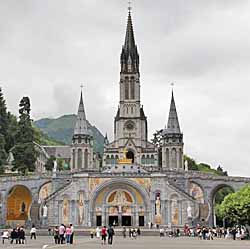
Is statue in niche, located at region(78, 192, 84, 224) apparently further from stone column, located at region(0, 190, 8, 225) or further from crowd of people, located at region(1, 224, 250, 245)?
crowd of people, located at region(1, 224, 250, 245)

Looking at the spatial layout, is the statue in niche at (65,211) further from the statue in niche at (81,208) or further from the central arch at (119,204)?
the central arch at (119,204)

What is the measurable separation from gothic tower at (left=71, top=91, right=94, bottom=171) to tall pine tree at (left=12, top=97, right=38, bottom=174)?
1087 centimetres

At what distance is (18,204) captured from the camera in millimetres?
76312

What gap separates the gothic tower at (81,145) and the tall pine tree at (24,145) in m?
10.9

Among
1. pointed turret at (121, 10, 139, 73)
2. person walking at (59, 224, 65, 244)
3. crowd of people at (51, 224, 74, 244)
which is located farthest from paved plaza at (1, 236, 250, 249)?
pointed turret at (121, 10, 139, 73)

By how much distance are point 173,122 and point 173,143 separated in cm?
333

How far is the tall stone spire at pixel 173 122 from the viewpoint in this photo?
292ft

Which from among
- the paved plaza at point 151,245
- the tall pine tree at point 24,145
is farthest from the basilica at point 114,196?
the paved plaza at point 151,245

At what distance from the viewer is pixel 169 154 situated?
89.1 metres

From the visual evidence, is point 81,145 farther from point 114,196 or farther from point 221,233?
point 221,233

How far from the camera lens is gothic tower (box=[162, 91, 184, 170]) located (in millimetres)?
88719

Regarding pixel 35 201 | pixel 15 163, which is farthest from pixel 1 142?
pixel 35 201

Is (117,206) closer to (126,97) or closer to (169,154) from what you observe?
(169,154)

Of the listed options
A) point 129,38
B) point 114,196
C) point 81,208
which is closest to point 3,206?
point 81,208
